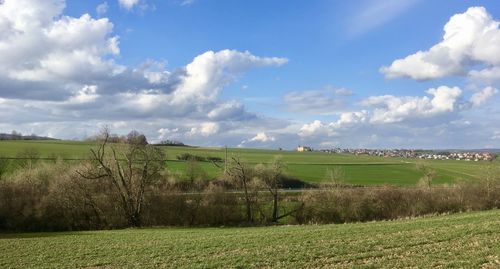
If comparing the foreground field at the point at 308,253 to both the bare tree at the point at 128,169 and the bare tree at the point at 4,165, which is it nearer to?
the bare tree at the point at 128,169

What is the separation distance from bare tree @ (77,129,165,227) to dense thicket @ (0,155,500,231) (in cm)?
61

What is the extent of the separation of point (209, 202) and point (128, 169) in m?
11.9

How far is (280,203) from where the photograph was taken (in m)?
69.0

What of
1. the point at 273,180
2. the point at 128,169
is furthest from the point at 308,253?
the point at 273,180

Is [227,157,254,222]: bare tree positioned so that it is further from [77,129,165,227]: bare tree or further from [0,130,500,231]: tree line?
[77,129,165,227]: bare tree

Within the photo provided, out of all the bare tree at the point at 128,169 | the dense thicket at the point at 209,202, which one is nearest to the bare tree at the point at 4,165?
the dense thicket at the point at 209,202

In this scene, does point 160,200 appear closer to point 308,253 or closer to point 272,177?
point 272,177

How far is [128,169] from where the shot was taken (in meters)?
62.2

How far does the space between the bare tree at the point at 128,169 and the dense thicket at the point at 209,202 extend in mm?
609

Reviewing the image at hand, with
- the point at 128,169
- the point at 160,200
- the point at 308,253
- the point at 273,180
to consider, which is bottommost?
the point at 160,200

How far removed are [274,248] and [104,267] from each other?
23.4 ft

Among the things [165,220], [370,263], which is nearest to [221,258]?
[370,263]

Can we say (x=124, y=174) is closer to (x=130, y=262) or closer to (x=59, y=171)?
(x=59, y=171)

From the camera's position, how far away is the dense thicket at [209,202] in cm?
5934
